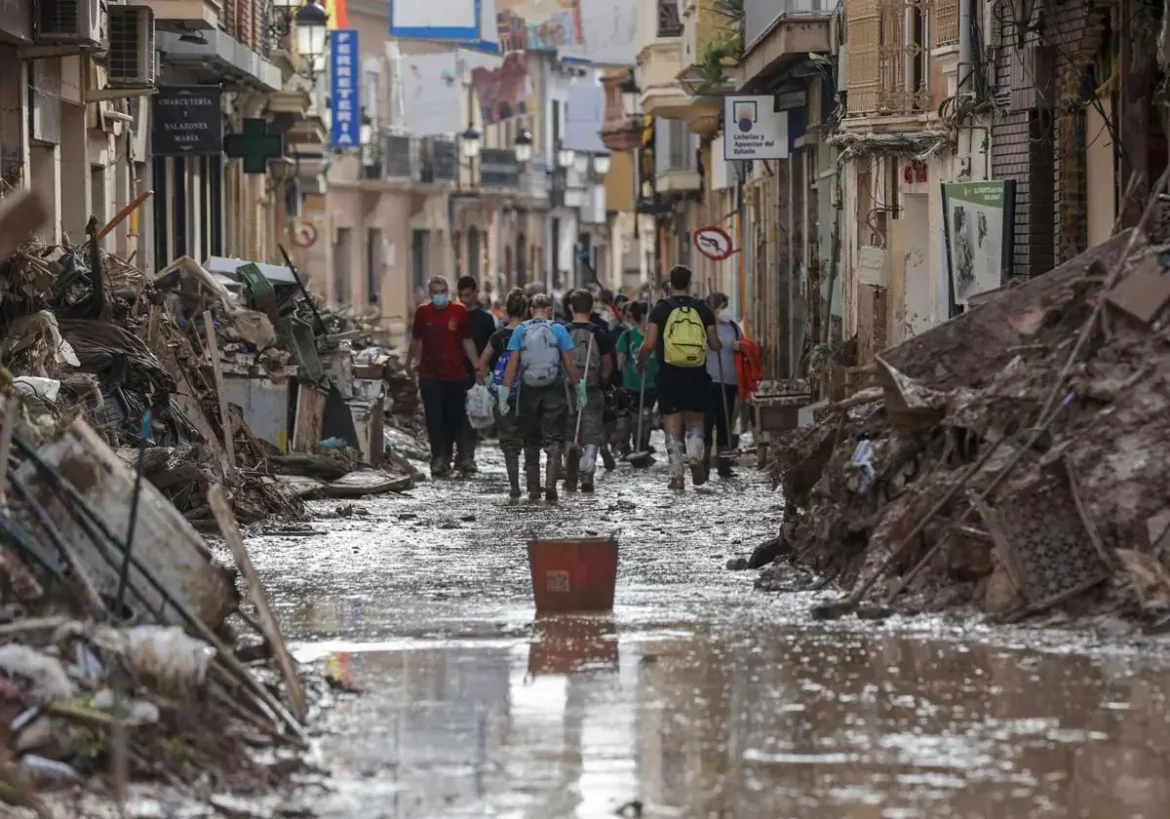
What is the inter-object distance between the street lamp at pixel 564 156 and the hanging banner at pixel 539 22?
8875 millimetres

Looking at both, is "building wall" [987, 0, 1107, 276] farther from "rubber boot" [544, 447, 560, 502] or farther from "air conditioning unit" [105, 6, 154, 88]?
"air conditioning unit" [105, 6, 154, 88]

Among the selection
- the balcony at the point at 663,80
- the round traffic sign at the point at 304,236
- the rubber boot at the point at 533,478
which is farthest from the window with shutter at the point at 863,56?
the round traffic sign at the point at 304,236

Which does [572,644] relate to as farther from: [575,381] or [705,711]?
[575,381]

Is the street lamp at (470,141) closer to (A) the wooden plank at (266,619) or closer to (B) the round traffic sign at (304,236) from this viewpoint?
(B) the round traffic sign at (304,236)

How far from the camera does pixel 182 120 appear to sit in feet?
103

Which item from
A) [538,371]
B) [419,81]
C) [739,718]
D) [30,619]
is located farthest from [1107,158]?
[419,81]

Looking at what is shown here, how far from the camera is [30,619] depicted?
8.55 metres

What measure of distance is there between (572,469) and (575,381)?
128 centimetres

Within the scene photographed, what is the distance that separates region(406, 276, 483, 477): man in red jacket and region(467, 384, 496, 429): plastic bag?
995 mm

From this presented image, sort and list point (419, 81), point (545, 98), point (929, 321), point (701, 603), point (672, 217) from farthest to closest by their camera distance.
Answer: point (545, 98) → point (672, 217) → point (419, 81) → point (929, 321) → point (701, 603)

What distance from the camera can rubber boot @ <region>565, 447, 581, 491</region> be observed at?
2072 cm

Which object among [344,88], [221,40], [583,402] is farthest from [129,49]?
[344,88]

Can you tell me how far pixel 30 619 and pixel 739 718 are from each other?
2373 mm

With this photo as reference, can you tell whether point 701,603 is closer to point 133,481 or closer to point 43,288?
point 133,481
